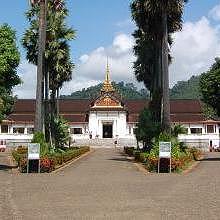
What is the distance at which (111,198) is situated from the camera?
14.4 metres

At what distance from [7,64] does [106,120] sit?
62.5m

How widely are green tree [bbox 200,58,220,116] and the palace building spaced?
143 feet

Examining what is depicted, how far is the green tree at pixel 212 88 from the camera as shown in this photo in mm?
37969

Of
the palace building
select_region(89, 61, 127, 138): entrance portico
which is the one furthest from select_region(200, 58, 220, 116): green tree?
select_region(89, 61, 127, 138): entrance portico

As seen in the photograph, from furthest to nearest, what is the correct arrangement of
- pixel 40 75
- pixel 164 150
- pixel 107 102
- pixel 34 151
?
pixel 107 102 < pixel 40 75 < pixel 34 151 < pixel 164 150

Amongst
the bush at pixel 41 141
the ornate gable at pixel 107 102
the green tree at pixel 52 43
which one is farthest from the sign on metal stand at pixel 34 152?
the ornate gable at pixel 107 102

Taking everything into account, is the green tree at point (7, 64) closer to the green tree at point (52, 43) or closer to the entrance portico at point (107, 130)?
the green tree at point (52, 43)

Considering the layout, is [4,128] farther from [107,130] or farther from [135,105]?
[135,105]

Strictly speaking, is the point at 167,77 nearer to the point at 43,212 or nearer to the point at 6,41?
the point at 6,41

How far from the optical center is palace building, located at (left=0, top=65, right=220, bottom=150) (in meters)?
85.5

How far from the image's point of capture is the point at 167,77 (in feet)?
96.4

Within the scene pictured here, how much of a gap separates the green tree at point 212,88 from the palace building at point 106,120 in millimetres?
43459

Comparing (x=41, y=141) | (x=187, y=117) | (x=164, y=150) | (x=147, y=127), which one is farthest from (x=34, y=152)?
(x=187, y=117)

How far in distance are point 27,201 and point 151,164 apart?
12.0 m
